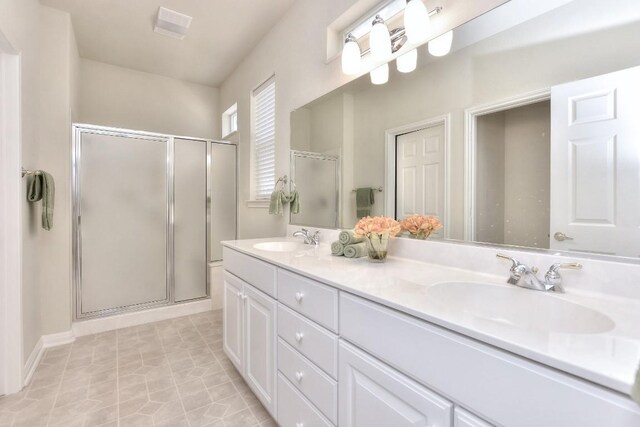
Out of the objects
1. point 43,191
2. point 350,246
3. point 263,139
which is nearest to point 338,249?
point 350,246

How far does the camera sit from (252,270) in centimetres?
163

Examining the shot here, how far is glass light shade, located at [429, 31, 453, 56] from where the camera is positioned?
4.28 feet

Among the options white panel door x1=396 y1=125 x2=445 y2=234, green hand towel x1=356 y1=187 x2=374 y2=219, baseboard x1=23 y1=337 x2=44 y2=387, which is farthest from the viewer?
baseboard x1=23 y1=337 x2=44 y2=387

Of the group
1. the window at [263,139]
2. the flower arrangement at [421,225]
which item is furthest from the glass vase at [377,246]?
the window at [263,139]

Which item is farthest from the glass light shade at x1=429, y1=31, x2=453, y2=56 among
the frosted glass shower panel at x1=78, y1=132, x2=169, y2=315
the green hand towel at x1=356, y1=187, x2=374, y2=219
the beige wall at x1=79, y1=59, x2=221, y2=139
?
the beige wall at x1=79, y1=59, x2=221, y2=139

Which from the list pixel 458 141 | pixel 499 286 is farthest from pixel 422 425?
pixel 458 141

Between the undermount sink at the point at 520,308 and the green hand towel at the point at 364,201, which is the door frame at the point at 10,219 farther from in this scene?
the undermount sink at the point at 520,308

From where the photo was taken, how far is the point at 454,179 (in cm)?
129

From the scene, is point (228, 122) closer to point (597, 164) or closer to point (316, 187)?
point (316, 187)

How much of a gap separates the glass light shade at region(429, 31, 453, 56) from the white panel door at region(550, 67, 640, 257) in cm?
50

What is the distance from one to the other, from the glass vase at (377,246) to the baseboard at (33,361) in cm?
224

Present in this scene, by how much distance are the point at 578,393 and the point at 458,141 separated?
39.2 inches

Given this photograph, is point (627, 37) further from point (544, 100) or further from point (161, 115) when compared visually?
point (161, 115)

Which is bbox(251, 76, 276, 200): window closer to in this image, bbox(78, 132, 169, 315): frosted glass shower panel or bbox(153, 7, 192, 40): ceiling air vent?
bbox(153, 7, 192, 40): ceiling air vent
